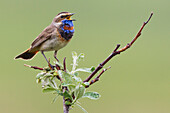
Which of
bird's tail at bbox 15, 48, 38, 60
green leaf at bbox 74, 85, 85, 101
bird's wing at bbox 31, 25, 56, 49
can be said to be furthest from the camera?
bird's wing at bbox 31, 25, 56, 49

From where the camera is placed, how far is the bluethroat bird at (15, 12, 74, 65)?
9.87ft

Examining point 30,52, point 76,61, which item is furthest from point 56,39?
point 76,61

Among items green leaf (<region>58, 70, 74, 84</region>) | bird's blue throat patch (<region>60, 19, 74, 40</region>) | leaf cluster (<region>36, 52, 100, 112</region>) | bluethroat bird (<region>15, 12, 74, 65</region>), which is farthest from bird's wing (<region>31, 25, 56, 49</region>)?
green leaf (<region>58, 70, 74, 84</region>)

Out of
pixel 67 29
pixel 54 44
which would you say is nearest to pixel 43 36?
pixel 54 44

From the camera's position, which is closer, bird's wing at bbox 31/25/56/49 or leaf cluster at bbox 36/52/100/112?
leaf cluster at bbox 36/52/100/112

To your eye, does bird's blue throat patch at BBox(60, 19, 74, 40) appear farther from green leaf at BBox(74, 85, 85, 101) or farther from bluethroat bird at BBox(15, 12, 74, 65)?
green leaf at BBox(74, 85, 85, 101)

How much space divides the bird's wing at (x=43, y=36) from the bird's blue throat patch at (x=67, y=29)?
0.14 m

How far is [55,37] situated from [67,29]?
27 cm

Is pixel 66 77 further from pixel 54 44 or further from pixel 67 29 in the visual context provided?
pixel 54 44

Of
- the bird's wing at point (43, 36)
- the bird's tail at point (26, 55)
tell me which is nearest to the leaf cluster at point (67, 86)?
the bird's tail at point (26, 55)

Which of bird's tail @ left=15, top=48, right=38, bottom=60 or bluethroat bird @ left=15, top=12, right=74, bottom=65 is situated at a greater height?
bluethroat bird @ left=15, top=12, right=74, bottom=65

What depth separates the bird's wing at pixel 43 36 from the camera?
3084mm

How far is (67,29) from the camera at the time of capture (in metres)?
3.07

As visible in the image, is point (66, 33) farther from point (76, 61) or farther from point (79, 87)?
point (79, 87)
